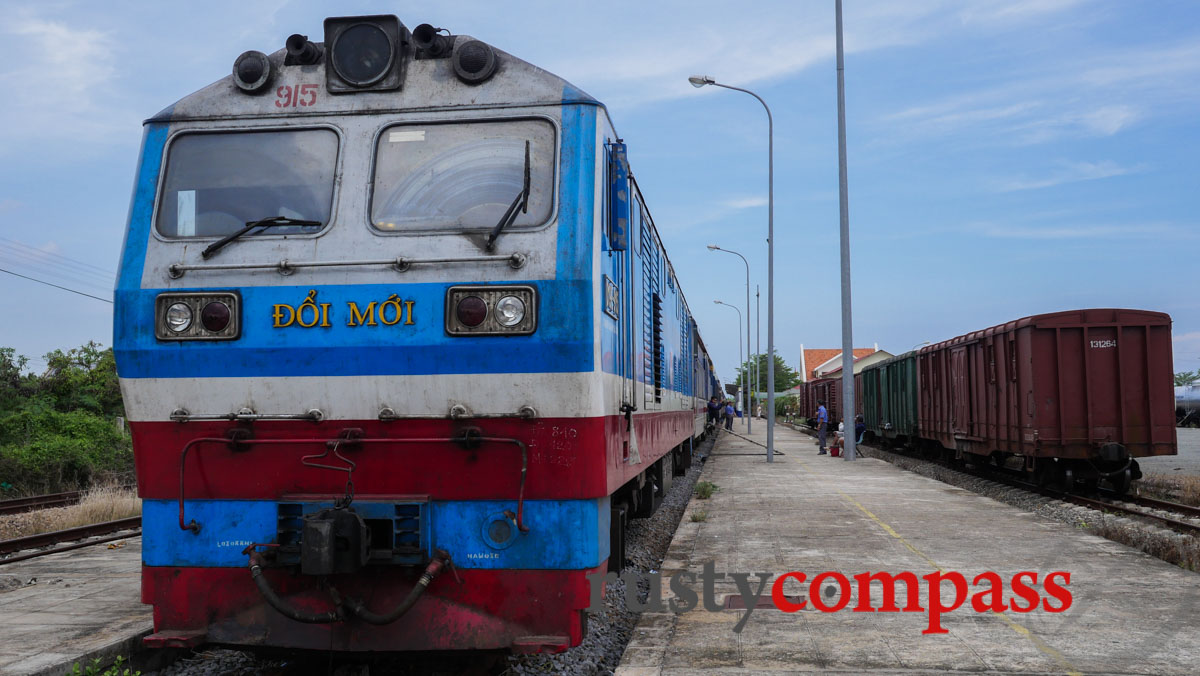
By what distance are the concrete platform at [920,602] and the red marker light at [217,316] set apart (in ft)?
8.91

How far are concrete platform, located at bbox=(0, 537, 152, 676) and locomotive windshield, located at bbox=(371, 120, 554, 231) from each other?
9.40 feet

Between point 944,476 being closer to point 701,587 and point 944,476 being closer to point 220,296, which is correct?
point 701,587

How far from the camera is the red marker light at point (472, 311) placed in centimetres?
464

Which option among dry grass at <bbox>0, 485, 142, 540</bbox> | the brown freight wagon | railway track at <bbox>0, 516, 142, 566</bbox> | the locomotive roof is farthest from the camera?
the brown freight wagon

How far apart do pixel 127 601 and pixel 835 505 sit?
872cm

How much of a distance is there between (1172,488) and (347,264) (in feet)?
52.4

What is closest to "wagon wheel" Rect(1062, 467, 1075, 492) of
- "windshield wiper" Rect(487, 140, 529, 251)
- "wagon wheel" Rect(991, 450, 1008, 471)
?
"wagon wheel" Rect(991, 450, 1008, 471)

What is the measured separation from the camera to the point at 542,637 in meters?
4.65

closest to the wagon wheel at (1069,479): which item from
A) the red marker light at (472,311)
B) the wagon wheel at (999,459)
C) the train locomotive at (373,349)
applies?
the wagon wheel at (999,459)

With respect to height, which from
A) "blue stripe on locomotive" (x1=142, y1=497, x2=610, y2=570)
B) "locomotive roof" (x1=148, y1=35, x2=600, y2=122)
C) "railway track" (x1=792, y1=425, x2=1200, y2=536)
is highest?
"locomotive roof" (x1=148, y1=35, x2=600, y2=122)

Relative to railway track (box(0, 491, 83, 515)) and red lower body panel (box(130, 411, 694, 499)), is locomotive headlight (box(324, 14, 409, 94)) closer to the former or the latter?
red lower body panel (box(130, 411, 694, 499))

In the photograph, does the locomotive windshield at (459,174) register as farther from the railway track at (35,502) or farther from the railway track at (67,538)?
the railway track at (35,502)

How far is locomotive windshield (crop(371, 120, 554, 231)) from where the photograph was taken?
4871 millimetres

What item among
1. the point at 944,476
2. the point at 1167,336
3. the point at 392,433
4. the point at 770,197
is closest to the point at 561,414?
the point at 392,433
